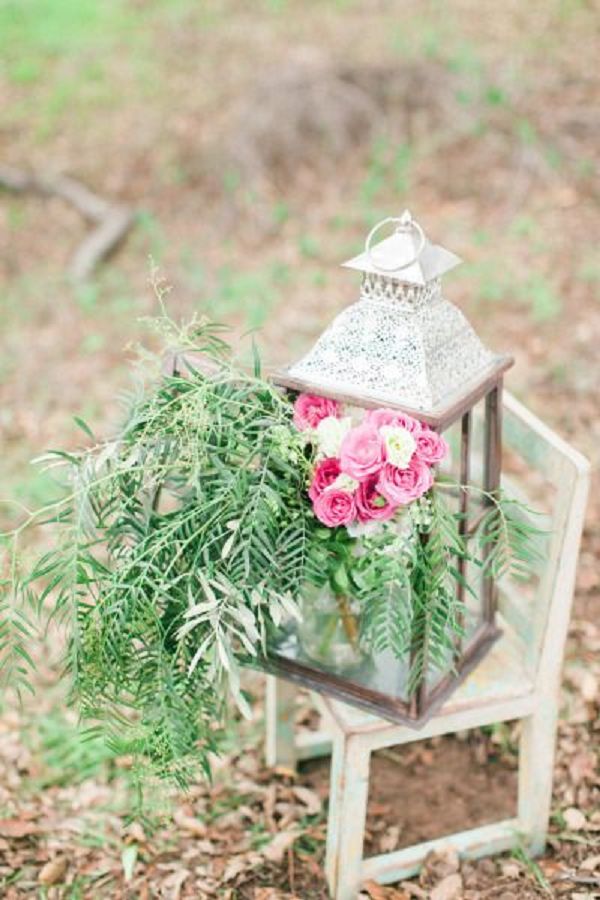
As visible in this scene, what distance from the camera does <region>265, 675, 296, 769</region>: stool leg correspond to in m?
2.72

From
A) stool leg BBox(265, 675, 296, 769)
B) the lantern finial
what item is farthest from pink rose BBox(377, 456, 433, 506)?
stool leg BBox(265, 675, 296, 769)

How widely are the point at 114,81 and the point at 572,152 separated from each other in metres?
3.85

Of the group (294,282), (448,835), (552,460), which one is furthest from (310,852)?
(294,282)

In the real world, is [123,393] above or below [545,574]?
above

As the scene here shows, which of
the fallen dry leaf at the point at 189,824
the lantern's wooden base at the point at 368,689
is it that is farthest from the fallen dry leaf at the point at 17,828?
the lantern's wooden base at the point at 368,689

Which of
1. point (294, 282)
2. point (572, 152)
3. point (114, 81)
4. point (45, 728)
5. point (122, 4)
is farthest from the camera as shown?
point (122, 4)

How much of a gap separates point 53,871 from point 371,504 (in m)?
1.34

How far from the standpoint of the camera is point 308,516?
1901 millimetres

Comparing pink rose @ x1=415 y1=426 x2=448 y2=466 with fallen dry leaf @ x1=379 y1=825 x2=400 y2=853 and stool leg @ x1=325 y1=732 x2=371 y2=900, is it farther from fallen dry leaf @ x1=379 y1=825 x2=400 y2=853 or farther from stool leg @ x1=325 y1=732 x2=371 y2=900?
fallen dry leaf @ x1=379 y1=825 x2=400 y2=853

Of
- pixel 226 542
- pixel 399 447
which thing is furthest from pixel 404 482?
pixel 226 542

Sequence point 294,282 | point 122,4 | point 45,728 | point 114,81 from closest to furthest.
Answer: point 45,728
point 294,282
point 114,81
point 122,4

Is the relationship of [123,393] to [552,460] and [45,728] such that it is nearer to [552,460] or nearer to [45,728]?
[552,460]

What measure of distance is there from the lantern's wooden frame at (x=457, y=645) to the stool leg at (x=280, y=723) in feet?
1.79

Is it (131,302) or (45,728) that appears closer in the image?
(45,728)
